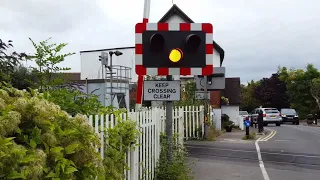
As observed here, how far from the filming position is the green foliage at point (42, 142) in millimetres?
2547

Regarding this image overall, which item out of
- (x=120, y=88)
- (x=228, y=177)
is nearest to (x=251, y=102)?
(x=120, y=88)

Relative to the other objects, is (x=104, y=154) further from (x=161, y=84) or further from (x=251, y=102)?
(x=251, y=102)

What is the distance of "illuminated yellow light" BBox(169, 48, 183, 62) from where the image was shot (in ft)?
20.4

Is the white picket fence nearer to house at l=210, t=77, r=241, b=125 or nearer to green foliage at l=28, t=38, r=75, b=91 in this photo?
green foliage at l=28, t=38, r=75, b=91

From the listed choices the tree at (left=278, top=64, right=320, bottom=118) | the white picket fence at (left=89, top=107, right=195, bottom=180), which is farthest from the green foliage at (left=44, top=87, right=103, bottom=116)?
the tree at (left=278, top=64, right=320, bottom=118)

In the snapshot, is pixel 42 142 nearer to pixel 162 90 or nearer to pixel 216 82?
pixel 162 90

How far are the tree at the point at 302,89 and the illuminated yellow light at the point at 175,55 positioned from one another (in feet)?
192

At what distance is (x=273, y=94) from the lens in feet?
252

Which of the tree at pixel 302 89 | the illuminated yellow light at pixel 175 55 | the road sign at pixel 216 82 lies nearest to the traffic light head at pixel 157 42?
the illuminated yellow light at pixel 175 55

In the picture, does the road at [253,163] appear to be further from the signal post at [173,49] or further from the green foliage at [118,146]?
the green foliage at [118,146]

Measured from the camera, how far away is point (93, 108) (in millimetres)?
5191

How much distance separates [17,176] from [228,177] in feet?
23.7

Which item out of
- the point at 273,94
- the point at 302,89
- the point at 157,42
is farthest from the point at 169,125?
the point at 273,94

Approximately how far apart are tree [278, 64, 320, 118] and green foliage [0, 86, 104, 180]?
6155cm
